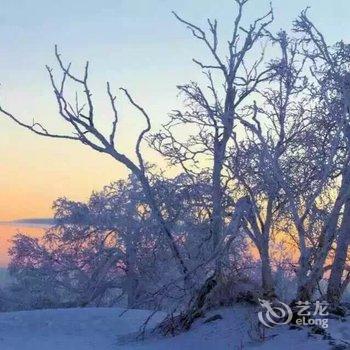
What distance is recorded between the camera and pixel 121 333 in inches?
556

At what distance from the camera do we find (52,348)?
12195 millimetres

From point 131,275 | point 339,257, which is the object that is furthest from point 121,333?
point 131,275

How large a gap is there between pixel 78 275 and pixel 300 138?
16751mm

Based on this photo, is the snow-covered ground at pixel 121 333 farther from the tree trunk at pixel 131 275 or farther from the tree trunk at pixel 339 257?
the tree trunk at pixel 131 275

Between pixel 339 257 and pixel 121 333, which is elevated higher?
pixel 339 257

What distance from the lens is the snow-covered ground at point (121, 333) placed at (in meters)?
11.1

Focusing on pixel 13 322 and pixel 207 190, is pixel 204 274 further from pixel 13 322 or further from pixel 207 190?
pixel 13 322

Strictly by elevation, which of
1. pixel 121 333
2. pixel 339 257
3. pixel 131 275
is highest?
pixel 339 257

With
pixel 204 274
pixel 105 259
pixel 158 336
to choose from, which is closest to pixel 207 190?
pixel 204 274

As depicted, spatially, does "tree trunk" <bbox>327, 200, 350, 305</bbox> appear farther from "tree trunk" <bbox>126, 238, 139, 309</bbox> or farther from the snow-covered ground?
"tree trunk" <bbox>126, 238, 139, 309</bbox>

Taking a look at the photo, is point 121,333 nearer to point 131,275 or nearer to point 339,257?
point 339,257

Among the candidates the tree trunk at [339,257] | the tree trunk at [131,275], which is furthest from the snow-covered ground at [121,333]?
Result: the tree trunk at [131,275]

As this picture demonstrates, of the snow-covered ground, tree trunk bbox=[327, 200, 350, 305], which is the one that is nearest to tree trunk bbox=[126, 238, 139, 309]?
the snow-covered ground

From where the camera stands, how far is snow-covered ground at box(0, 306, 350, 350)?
1109 cm
